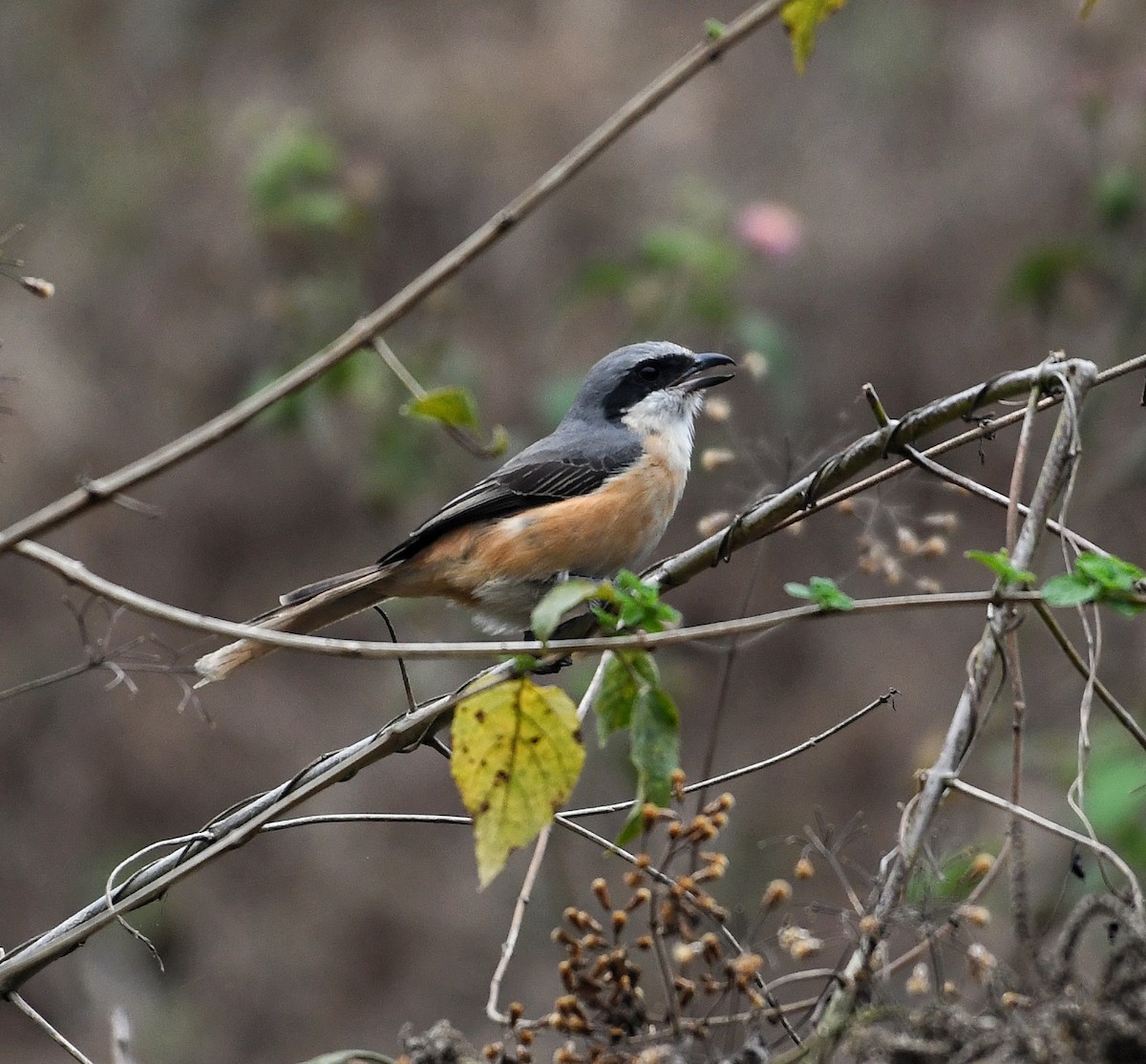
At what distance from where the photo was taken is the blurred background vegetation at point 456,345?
32.7ft

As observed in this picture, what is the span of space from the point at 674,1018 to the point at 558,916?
644cm

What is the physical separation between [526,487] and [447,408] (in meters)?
2.89

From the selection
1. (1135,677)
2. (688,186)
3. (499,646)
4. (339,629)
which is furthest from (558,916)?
(499,646)

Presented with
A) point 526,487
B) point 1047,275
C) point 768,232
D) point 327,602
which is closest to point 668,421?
point 526,487

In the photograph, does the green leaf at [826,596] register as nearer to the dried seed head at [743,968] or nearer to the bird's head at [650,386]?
the dried seed head at [743,968]

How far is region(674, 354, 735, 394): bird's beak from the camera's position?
211 inches

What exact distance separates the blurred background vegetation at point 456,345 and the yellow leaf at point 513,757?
7.13m

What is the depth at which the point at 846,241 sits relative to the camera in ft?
34.3

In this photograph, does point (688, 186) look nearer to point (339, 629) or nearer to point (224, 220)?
point (339, 629)

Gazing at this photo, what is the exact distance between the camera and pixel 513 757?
2.25 metres

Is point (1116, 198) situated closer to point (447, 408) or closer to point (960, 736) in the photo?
point (960, 736)

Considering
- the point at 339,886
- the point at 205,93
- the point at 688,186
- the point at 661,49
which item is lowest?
the point at 339,886

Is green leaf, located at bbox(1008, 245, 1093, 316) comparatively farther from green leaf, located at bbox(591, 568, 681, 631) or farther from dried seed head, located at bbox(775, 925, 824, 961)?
dried seed head, located at bbox(775, 925, 824, 961)

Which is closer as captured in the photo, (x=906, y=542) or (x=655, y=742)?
(x=655, y=742)
